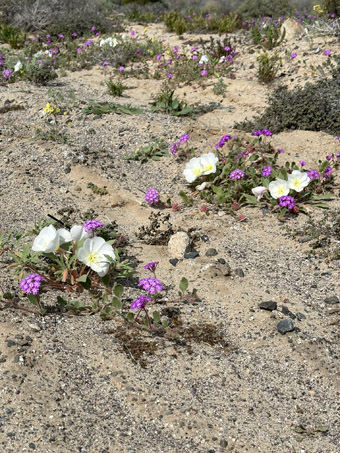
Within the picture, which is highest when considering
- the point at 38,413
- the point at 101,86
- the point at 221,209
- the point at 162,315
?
the point at 38,413

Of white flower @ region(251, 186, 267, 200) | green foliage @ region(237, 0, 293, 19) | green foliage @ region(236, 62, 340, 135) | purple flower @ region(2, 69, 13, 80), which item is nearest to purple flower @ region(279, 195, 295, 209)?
white flower @ region(251, 186, 267, 200)

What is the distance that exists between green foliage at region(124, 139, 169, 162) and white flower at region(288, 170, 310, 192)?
5.99 ft

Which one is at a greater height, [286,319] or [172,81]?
[286,319]

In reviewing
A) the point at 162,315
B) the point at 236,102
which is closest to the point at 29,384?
the point at 162,315

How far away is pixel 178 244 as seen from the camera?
4164mm

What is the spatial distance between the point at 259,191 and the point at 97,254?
202 cm

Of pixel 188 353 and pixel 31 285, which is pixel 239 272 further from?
pixel 31 285

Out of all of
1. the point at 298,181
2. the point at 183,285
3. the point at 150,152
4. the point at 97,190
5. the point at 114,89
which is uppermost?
the point at 183,285

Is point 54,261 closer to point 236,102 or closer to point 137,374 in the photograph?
point 137,374

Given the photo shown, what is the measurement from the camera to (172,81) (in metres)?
9.01

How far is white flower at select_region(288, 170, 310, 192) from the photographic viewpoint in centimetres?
472

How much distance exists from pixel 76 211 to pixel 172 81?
5.00 m

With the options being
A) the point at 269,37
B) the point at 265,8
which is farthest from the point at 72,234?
the point at 265,8

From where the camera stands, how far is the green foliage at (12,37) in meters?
12.2
